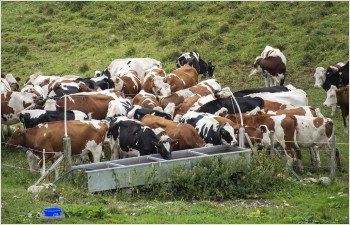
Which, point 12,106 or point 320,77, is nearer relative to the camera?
point 12,106

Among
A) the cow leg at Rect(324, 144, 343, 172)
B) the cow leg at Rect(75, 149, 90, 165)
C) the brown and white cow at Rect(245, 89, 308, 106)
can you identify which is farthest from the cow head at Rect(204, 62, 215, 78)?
the cow leg at Rect(75, 149, 90, 165)

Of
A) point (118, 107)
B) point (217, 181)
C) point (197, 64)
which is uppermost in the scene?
point (197, 64)

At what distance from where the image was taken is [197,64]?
31188 mm

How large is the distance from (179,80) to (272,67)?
12.4ft

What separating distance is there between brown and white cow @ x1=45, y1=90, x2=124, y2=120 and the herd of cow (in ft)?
0.09

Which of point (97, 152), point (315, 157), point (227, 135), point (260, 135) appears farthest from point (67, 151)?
point (315, 157)

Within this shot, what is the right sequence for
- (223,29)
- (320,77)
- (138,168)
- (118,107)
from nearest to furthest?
(138,168)
(118,107)
(320,77)
(223,29)

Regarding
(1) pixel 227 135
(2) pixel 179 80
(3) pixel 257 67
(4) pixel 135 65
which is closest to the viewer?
(1) pixel 227 135

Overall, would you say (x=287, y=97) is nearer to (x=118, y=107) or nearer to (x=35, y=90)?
(x=118, y=107)

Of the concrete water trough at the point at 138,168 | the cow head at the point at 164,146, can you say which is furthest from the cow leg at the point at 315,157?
the cow head at the point at 164,146

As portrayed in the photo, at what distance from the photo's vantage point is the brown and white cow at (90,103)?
916 inches

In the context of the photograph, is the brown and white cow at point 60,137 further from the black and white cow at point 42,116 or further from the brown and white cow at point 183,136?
the brown and white cow at point 183,136

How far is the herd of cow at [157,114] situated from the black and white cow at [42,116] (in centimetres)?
3

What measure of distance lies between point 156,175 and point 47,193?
2.48 meters
